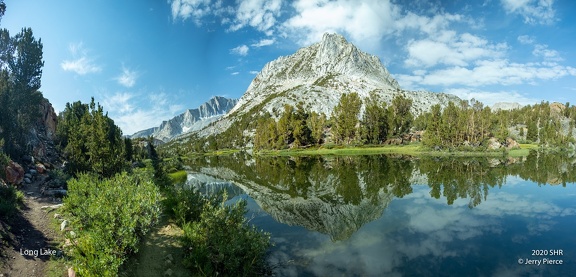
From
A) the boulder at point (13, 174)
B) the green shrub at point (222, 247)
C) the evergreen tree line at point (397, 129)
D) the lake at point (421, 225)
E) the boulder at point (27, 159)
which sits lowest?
the lake at point (421, 225)

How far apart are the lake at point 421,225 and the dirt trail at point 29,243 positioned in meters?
13.4

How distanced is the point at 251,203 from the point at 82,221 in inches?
883

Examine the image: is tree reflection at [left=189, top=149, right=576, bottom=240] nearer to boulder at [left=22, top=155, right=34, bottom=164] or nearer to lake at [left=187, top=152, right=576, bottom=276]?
lake at [left=187, top=152, right=576, bottom=276]

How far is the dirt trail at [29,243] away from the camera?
609 inches

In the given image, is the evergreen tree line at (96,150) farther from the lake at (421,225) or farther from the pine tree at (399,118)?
the pine tree at (399,118)

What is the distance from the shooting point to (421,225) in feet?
89.7

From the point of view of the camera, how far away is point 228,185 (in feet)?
185

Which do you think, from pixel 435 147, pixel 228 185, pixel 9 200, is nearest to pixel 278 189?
pixel 228 185

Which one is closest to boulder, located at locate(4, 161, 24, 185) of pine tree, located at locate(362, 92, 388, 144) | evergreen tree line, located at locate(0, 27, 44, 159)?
evergreen tree line, located at locate(0, 27, 44, 159)

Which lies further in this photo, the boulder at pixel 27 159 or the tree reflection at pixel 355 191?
the boulder at pixel 27 159

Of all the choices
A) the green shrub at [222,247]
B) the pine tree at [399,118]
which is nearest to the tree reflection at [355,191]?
the green shrub at [222,247]

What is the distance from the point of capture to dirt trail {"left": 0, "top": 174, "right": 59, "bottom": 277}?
15.5 metres

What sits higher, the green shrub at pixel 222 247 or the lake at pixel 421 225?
the green shrub at pixel 222 247

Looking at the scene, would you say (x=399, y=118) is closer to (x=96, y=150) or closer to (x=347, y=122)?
(x=347, y=122)
